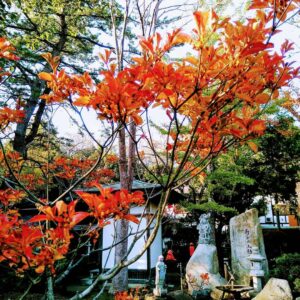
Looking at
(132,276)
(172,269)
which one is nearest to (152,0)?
(132,276)

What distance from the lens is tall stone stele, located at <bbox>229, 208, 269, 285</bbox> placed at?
324 inches

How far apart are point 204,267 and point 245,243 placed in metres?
1.61

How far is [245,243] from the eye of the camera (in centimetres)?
853

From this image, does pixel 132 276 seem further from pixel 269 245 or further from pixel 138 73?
pixel 138 73

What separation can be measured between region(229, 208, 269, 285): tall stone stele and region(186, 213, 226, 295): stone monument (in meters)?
0.76

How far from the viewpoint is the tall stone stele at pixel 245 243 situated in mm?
8234

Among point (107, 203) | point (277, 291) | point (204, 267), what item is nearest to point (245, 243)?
point (204, 267)

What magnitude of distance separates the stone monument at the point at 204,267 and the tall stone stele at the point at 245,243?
29.9 inches

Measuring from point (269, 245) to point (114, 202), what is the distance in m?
13.2

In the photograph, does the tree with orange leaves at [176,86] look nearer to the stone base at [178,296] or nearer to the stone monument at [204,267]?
the stone base at [178,296]

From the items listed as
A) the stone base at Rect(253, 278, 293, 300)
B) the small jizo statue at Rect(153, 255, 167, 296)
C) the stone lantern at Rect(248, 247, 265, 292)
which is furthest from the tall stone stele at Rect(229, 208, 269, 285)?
the small jizo statue at Rect(153, 255, 167, 296)

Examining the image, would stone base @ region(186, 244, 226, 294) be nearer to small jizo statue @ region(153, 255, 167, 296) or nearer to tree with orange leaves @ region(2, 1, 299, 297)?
small jizo statue @ region(153, 255, 167, 296)

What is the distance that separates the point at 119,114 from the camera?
3.79 ft

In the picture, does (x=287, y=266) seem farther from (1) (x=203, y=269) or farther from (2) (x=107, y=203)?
(2) (x=107, y=203)
